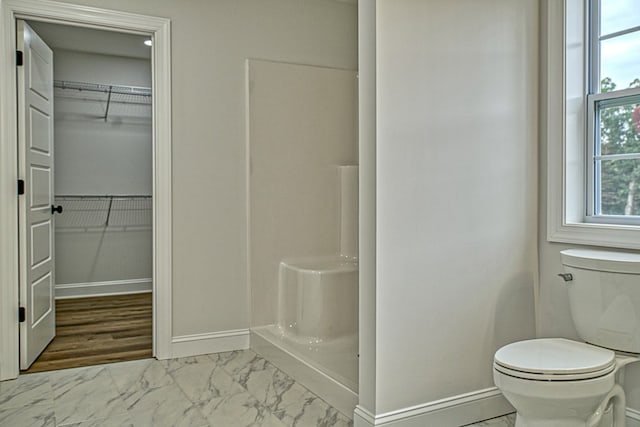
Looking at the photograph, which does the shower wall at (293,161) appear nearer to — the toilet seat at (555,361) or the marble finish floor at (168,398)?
the marble finish floor at (168,398)

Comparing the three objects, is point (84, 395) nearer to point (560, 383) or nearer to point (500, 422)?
point (500, 422)

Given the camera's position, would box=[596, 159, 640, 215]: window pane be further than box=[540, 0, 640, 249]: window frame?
No

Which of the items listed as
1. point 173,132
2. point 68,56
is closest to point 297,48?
point 173,132

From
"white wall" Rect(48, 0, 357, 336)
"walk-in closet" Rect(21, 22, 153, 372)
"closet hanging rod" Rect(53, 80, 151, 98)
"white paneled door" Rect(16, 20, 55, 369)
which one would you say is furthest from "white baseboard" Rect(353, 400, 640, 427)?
"closet hanging rod" Rect(53, 80, 151, 98)

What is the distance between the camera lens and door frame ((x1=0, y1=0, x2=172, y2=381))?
2.89 metres

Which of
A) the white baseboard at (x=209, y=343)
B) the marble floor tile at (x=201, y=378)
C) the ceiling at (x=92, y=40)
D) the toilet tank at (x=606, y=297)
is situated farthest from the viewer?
the ceiling at (x=92, y=40)

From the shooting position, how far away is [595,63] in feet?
7.72

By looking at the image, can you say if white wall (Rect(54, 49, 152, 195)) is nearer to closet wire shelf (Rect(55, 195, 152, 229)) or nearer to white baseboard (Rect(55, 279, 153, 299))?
closet wire shelf (Rect(55, 195, 152, 229))

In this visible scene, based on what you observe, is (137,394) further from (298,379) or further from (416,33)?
(416,33)

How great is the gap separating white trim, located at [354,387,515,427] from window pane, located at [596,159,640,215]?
970 mm

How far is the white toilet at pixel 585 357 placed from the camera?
1772mm

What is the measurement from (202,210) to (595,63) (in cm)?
234

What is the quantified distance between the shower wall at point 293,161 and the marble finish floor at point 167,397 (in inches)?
25.8

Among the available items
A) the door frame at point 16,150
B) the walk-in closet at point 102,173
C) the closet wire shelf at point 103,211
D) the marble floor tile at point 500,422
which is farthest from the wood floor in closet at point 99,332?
the marble floor tile at point 500,422
